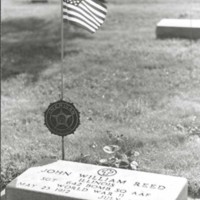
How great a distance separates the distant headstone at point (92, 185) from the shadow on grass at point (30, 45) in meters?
6.60

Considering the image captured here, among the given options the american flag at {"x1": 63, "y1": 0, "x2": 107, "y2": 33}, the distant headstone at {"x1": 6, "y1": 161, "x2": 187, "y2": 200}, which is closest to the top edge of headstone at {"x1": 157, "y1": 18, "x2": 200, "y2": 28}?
the american flag at {"x1": 63, "y1": 0, "x2": 107, "y2": 33}

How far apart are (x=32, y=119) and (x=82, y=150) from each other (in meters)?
2.23

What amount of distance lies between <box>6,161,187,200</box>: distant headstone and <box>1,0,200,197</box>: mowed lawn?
118cm

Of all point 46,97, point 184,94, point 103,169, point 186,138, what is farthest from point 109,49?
point 103,169

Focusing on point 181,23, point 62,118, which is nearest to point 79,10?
point 62,118

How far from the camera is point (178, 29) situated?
14000mm

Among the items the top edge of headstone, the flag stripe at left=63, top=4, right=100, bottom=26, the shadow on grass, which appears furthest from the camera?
the shadow on grass

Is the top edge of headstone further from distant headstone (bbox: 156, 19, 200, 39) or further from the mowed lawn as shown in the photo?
the mowed lawn

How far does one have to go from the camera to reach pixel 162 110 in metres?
10.2

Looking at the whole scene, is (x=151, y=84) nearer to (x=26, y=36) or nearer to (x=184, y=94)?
(x=184, y=94)

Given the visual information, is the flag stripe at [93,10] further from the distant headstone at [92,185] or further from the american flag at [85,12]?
the distant headstone at [92,185]

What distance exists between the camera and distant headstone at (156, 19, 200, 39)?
13641mm

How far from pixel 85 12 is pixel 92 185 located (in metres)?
2.53

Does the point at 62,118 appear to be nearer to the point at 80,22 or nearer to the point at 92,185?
the point at 92,185
